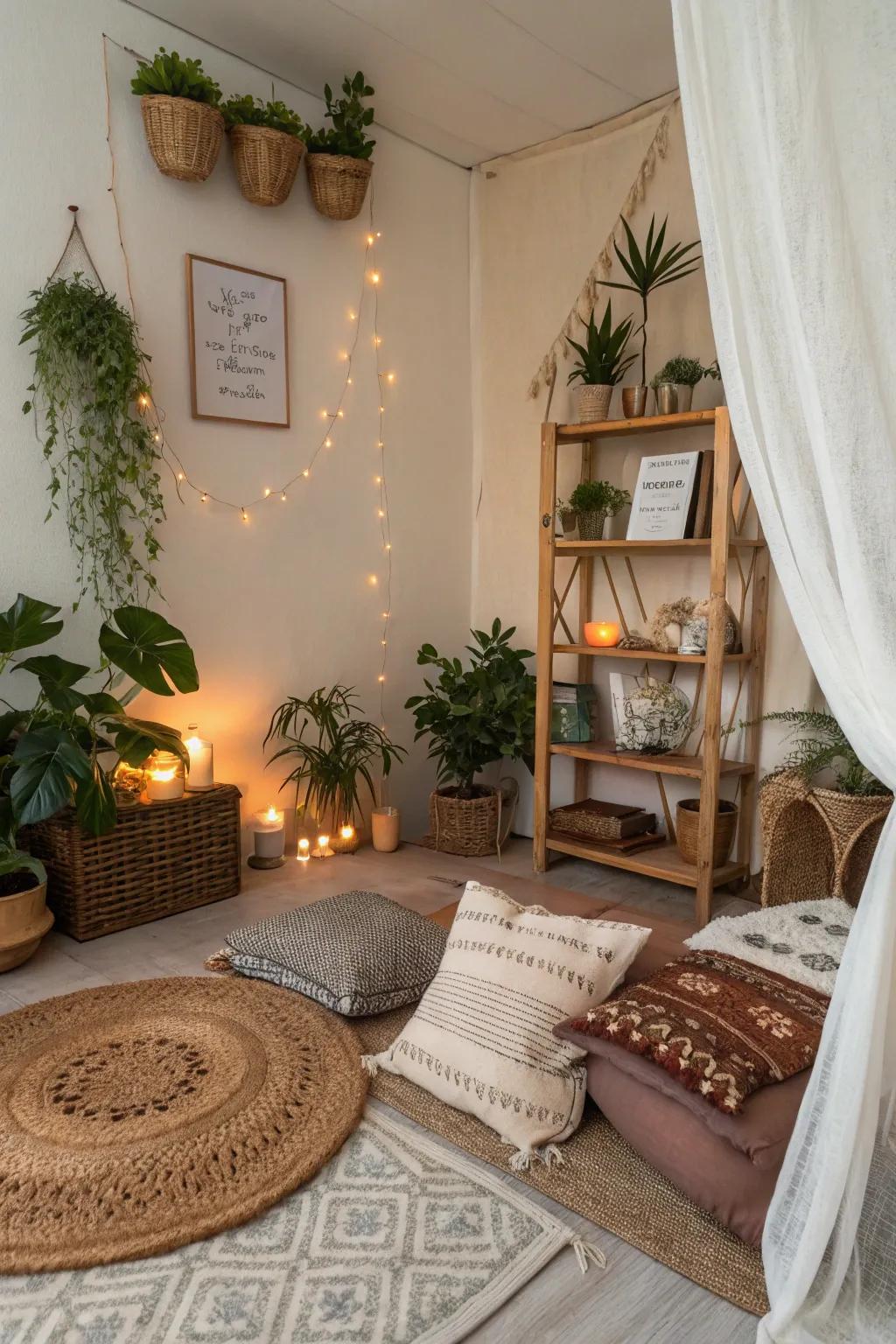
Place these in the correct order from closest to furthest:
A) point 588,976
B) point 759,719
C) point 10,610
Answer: point 588,976, point 10,610, point 759,719

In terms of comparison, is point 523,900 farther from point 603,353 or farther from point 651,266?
point 651,266

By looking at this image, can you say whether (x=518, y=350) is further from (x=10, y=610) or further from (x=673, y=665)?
(x=10, y=610)

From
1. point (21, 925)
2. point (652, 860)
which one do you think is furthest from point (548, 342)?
point (21, 925)

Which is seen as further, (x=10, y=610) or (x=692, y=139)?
(x=10, y=610)

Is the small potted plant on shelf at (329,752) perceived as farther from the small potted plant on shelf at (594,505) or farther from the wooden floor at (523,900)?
the small potted plant on shelf at (594,505)

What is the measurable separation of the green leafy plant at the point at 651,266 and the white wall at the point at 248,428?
841 millimetres

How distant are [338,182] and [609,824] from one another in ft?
7.44

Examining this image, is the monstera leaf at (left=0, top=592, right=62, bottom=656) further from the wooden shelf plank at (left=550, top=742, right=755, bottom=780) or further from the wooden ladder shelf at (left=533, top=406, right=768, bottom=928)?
the wooden shelf plank at (left=550, top=742, right=755, bottom=780)

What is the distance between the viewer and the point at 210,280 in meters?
3.03

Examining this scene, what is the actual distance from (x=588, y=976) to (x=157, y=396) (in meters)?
2.09

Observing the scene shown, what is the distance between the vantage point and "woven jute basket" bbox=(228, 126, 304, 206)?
2.92 m

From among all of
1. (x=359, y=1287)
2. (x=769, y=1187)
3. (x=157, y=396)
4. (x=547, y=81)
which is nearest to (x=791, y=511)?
(x=769, y=1187)

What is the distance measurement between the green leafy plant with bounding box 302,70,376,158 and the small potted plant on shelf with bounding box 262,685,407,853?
1.77m

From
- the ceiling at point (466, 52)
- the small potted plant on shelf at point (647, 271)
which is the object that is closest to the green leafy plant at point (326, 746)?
the small potted plant on shelf at point (647, 271)
